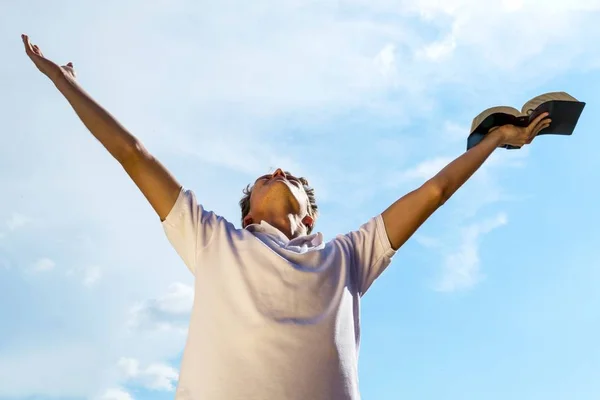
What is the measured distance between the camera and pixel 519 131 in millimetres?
4648

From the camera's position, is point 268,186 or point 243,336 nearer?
point 243,336

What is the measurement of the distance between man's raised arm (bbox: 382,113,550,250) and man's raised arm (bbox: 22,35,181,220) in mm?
1253

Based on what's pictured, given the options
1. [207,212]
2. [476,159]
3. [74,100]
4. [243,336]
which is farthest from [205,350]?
[476,159]

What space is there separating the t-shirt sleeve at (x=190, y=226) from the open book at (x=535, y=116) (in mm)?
1615

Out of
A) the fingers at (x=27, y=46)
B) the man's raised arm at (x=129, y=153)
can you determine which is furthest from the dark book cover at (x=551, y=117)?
the fingers at (x=27, y=46)

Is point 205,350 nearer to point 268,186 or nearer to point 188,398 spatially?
point 188,398

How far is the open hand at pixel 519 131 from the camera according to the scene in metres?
4.62

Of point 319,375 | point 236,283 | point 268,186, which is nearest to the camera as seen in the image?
point 319,375

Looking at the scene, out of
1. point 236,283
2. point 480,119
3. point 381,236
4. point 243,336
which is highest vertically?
point 480,119

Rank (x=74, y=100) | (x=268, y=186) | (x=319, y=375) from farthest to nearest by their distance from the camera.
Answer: (x=268, y=186)
(x=74, y=100)
(x=319, y=375)

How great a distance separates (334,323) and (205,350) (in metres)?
0.68

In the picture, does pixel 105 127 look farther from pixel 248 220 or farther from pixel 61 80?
pixel 248 220

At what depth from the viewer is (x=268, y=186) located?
4.95 metres

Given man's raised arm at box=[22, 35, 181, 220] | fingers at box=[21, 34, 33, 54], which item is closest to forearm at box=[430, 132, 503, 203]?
man's raised arm at box=[22, 35, 181, 220]
